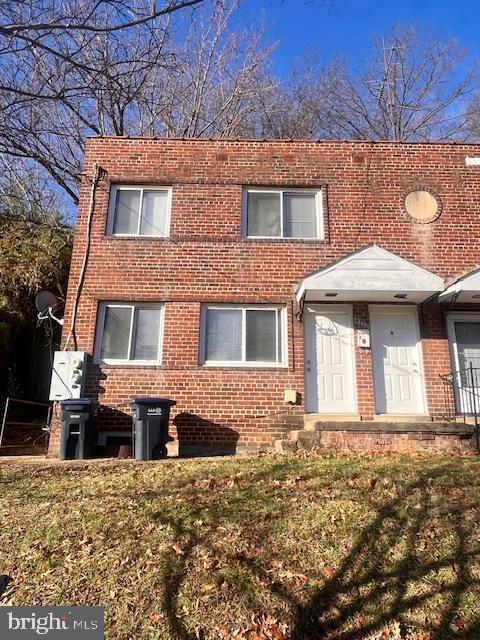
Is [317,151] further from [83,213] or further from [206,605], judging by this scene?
[206,605]

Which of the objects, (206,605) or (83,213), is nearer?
(206,605)

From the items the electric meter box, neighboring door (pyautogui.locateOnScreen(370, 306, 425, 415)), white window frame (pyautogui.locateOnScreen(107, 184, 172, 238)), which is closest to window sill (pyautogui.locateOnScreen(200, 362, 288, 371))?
neighboring door (pyautogui.locateOnScreen(370, 306, 425, 415))

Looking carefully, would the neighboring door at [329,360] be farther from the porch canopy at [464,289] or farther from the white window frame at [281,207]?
the porch canopy at [464,289]

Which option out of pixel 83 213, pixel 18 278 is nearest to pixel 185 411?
pixel 83 213

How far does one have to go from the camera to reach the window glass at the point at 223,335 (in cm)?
916

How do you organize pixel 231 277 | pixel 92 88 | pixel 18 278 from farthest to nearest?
pixel 18 278
pixel 231 277
pixel 92 88

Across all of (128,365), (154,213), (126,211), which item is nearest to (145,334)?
(128,365)

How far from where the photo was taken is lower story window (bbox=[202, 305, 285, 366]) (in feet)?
30.0

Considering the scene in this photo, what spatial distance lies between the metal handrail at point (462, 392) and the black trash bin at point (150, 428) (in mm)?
5339

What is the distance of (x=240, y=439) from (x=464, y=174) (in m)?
7.56

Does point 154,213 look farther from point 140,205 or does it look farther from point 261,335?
point 261,335

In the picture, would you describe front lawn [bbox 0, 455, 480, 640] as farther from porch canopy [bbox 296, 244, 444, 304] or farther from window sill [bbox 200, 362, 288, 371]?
porch canopy [bbox 296, 244, 444, 304]

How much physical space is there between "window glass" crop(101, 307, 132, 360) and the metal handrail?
20.8 ft

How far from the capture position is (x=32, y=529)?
15.3 feet
